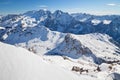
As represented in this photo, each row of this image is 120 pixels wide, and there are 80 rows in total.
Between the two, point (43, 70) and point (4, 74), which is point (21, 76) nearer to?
point (4, 74)

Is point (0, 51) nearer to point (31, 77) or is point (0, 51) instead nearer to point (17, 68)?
point (17, 68)

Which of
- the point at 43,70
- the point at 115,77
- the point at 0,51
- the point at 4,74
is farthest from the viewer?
the point at 115,77

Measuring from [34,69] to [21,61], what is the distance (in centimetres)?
278

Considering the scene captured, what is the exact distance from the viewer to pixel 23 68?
35.7 m

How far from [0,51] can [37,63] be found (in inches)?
301

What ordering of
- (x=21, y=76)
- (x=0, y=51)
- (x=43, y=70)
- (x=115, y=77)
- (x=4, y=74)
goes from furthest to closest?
(x=115, y=77) < (x=43, y=70) < (x=0, y=51) < (x=21, y=76) < (x=4, y=74)

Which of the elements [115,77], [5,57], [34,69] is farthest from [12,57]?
[115,77]

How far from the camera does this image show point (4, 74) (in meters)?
31.5

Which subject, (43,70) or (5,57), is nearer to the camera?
(5,57)

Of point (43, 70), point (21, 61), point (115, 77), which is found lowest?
point (115, 77)

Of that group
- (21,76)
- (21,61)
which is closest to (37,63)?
(21,61)

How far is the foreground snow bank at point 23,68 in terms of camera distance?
32778 millimetres

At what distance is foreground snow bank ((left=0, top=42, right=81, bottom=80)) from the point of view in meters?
32.8

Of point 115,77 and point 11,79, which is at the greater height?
point 11,79
